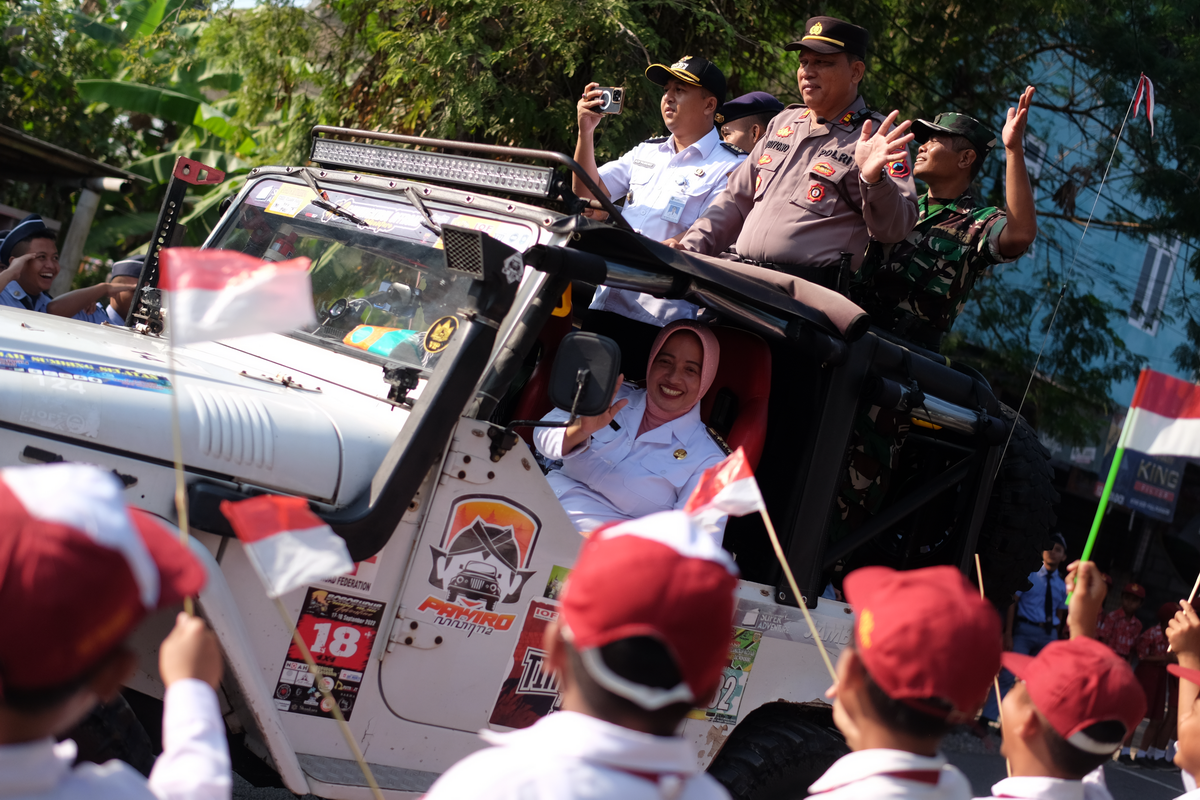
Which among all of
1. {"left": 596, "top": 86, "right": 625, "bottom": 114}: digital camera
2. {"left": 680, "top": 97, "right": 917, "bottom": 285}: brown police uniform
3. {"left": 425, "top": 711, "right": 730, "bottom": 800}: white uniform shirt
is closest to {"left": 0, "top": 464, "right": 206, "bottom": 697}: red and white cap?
{"left": 425, "top": 711, "right": 730, "bottom": 800}: white uniform shirt

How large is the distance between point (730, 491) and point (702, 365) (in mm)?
1127

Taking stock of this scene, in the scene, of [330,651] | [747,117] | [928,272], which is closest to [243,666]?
[330,651]

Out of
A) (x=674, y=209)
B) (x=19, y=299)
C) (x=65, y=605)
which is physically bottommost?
(x=19, y=299)

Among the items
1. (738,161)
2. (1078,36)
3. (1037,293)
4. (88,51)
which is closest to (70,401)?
(738,161)

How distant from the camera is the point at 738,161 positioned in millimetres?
5207

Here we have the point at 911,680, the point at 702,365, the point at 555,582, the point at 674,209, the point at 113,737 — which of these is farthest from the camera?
the point at 674,209

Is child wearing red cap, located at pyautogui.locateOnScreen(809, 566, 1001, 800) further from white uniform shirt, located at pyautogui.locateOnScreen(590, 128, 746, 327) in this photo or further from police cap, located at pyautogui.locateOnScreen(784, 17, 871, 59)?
white uniform shirt, located at pyautogui.locateOnScreen(590, 128, 746, 327)

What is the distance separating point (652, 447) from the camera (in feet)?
12.8

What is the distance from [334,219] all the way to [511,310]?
1122mm

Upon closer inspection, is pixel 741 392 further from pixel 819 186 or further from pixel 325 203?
pixel 325 203

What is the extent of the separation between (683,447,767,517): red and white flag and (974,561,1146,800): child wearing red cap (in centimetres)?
79

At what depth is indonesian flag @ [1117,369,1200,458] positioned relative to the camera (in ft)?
9.70

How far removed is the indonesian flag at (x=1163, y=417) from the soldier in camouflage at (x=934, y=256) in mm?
1276

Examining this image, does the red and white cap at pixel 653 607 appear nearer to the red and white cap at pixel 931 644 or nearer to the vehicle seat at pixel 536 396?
the red and white cap at pixel 931 644
